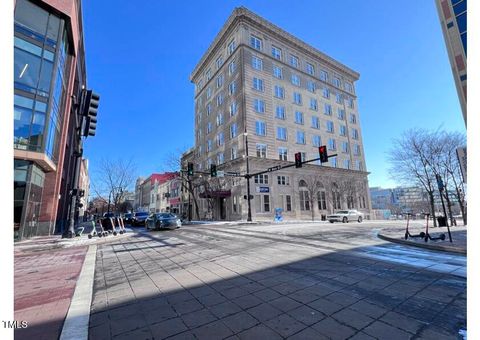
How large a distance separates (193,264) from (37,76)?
65.2 ft

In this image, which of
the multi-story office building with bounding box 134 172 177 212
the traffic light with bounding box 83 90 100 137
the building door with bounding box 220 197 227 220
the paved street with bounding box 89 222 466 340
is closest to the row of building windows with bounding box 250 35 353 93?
the building door with bounding box 220 197 227 220

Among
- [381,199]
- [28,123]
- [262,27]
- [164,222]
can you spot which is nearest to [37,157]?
[28,123]

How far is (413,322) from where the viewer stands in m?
3.23

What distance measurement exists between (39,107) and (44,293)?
18.0 meters

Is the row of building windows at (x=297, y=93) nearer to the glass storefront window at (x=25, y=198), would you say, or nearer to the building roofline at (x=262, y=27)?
the building roofline at (x=262, y=27)

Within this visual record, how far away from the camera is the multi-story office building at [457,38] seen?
16828 mm

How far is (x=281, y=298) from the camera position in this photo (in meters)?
4.10

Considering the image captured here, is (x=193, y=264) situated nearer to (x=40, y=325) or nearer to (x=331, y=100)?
(x=40, y=325)

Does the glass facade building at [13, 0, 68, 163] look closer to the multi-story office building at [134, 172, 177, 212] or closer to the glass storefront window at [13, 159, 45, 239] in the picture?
the glass storefront window at [13, 159, 45, 239]

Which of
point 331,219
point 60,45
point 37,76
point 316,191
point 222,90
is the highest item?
point 222,90

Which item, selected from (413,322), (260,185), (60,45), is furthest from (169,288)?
(260,185)

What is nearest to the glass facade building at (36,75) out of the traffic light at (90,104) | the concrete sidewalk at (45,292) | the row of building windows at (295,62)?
the traffic light at (90,104)

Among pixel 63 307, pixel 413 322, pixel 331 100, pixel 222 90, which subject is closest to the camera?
pixel 413 322

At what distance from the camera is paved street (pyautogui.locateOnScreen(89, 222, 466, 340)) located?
3.05 meters
